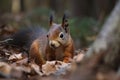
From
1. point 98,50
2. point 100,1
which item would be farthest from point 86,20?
point 98,50

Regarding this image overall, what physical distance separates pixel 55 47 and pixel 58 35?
19 cm

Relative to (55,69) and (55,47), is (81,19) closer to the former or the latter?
(55,47)

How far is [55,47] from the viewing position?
6602mm

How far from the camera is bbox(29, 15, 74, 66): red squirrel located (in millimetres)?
6648

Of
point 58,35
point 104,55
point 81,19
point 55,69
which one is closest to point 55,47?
point 58,35

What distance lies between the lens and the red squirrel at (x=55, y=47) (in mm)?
6648

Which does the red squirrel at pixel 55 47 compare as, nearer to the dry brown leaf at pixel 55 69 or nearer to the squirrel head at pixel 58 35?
the squirrel head at pixel 58 35

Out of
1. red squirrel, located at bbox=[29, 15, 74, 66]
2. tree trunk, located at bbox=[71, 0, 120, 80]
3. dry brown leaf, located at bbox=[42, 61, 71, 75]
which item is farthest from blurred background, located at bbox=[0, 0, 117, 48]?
tree trunk, located at bbox=[71, 0, 120, 80]

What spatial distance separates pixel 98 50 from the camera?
4316 mm

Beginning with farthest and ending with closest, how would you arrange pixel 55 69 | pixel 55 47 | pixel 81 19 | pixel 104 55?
1. pixel 81 19
2. pixel 55 47
3. pixel 55 69
4. pixel 104 55

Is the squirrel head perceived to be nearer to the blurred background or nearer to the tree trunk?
the blurred background

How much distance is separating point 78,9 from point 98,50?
11732 millimetres

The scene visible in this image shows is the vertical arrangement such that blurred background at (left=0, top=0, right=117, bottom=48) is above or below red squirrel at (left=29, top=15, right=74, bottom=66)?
above

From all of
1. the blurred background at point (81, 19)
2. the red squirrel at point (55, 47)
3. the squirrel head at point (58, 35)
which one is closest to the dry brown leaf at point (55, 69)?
the squirrel head at point (58, 35)
